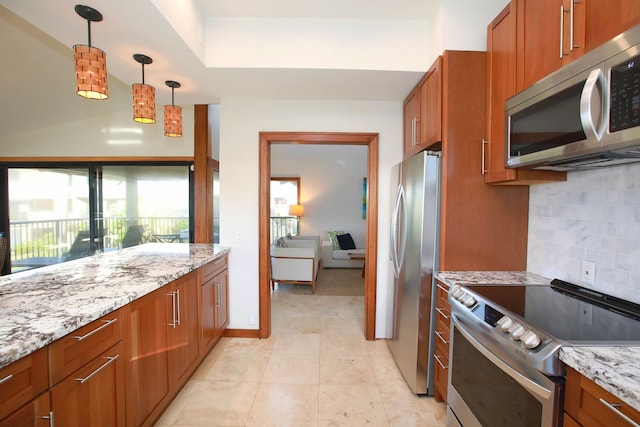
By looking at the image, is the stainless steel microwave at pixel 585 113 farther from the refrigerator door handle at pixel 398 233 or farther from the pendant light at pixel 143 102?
the pendant light at pixel 143 102

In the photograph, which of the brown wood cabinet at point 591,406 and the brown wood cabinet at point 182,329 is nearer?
the brown wood cabinet at point 591,406

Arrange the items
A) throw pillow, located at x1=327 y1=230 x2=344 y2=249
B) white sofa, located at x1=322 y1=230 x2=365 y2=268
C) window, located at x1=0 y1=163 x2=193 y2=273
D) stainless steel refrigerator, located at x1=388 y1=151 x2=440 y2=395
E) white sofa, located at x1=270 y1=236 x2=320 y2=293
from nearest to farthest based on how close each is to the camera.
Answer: stainless steel refrigerator, located at x1=388 y1=151 x2=440 y2=395 < window, located at x1=0 y1=163 x2=193 y2=273 < white sofa, located at x1=270 y1=236 x2=320 y2=293 < white sofa, located at x1=322 y1=230 x2=365 y2=268 < throw pillow, located at x1=327 y1=230 x2=344 y2=249

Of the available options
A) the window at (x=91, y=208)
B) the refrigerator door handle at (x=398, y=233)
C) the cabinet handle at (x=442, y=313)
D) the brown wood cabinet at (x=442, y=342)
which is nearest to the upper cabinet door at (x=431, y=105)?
the refrigerator door handle at (x=398, y=233)

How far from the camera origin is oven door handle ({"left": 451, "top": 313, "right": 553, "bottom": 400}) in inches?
36.6

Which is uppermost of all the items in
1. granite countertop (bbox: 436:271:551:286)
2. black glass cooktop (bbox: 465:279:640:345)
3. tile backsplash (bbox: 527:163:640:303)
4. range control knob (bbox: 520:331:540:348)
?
tile backsplash (bbox: 527:163:640:303)

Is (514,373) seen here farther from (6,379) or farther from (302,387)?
(6,379)

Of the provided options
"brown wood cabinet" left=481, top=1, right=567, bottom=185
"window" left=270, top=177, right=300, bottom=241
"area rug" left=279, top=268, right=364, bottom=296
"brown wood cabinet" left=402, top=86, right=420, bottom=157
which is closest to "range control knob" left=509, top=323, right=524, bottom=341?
"brown wood cabinet" left=481, top=1, right=567, bottom=185

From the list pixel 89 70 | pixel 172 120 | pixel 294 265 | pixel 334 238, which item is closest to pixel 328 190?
pixel 334 238

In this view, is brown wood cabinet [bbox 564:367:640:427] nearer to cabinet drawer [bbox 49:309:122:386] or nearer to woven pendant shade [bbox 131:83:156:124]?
cabinet drawer [bbox 49:309:122:386]

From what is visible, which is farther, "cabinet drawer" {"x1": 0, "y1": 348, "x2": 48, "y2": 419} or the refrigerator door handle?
the refrigerator door handle

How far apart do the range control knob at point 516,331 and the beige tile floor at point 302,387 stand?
3.45ft

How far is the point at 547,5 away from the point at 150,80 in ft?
8.94

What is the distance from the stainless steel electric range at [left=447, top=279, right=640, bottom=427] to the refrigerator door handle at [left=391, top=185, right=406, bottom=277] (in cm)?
61

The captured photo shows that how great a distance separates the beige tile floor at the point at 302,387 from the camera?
173 centimetres
